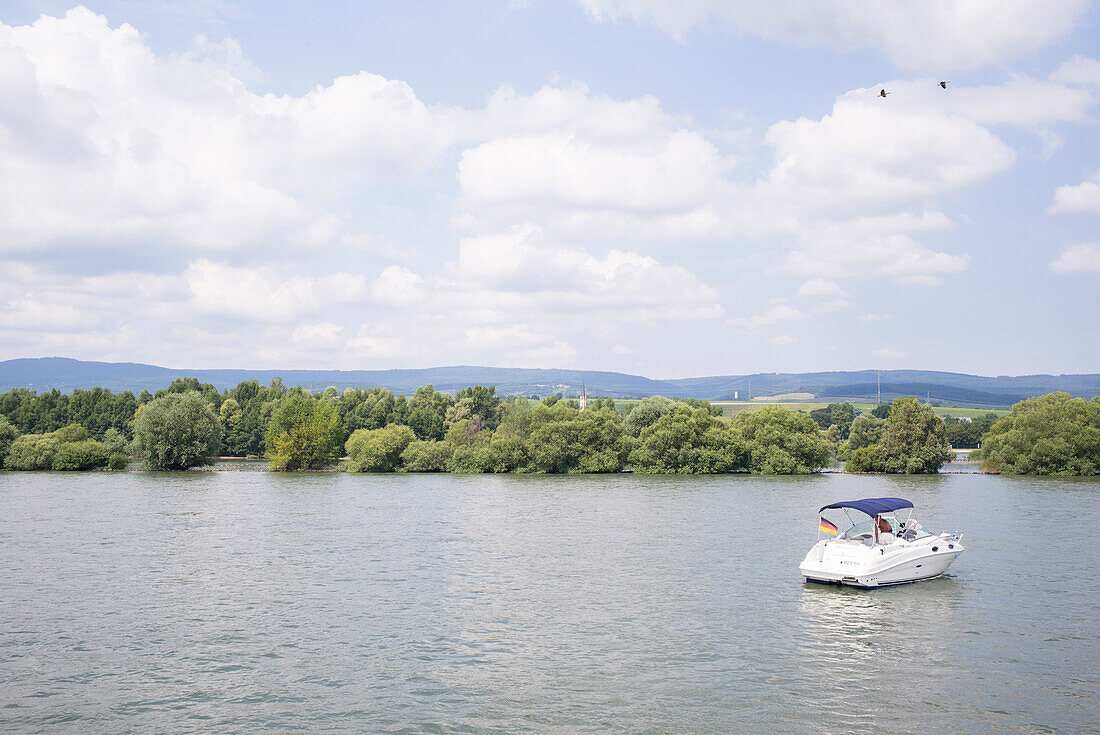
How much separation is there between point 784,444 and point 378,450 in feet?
198

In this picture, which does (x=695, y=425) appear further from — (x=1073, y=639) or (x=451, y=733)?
(x=451, y=733)

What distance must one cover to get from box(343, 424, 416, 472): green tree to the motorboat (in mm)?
95672

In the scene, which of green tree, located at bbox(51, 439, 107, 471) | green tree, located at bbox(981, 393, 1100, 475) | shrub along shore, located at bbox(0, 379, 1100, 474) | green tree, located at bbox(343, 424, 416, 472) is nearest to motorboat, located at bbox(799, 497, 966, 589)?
shrub along shore, located at bbox(0, 379, 1100, 474)

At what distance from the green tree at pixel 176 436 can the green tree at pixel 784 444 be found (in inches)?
3064

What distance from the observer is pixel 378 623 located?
102 ft

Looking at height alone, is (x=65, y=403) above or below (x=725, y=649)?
above

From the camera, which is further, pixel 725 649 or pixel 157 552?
pixel 157 552

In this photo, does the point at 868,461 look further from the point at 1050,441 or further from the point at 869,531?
the point at 869,531

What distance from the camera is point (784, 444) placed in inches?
4478

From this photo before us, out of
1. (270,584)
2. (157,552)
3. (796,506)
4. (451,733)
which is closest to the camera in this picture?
(451,733)

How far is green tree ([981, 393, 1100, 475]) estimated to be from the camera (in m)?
101

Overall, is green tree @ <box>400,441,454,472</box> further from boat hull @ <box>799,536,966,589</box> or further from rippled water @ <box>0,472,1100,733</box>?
boat hull @ <box>799,536,966,589</box>

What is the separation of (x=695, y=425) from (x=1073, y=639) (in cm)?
8644

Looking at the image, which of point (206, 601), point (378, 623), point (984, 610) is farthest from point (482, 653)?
point (984, 610)
